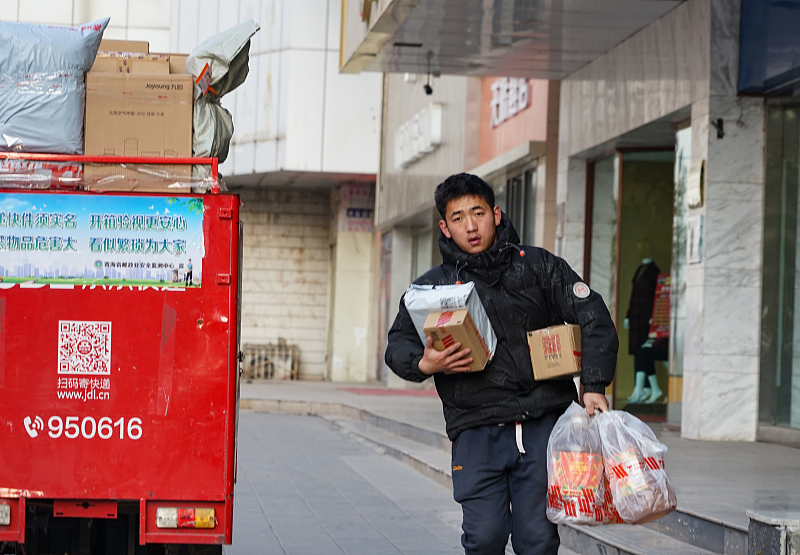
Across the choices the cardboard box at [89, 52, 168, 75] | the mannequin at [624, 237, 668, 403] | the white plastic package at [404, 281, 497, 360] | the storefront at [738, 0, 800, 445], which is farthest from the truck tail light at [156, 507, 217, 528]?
the mannequin at [624, 237, 668, 403]

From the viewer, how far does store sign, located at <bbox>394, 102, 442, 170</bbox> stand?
2077cm

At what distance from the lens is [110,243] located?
4.82 metres

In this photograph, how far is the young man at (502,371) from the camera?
4.17 m

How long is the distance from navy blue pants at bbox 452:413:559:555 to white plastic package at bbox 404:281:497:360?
32 cm

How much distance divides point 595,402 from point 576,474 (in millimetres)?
270

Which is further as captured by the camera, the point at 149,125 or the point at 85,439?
the point at 149,125

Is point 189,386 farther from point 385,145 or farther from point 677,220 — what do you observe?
point 385,145

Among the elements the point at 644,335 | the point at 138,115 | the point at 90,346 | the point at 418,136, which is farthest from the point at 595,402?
the point at 418,136

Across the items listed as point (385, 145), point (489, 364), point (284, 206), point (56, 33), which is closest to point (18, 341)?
point (56, 33)

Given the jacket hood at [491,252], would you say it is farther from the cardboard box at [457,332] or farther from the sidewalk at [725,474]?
the sidewalk at [725,474]

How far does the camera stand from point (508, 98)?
17062 millimetres

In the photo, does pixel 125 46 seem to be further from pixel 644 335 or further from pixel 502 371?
pixel 644 335

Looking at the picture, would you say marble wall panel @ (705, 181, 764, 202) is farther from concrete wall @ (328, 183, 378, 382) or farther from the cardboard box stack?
concrete wall @ (328, 183, 378, 382)

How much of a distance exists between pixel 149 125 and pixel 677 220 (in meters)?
7.73
